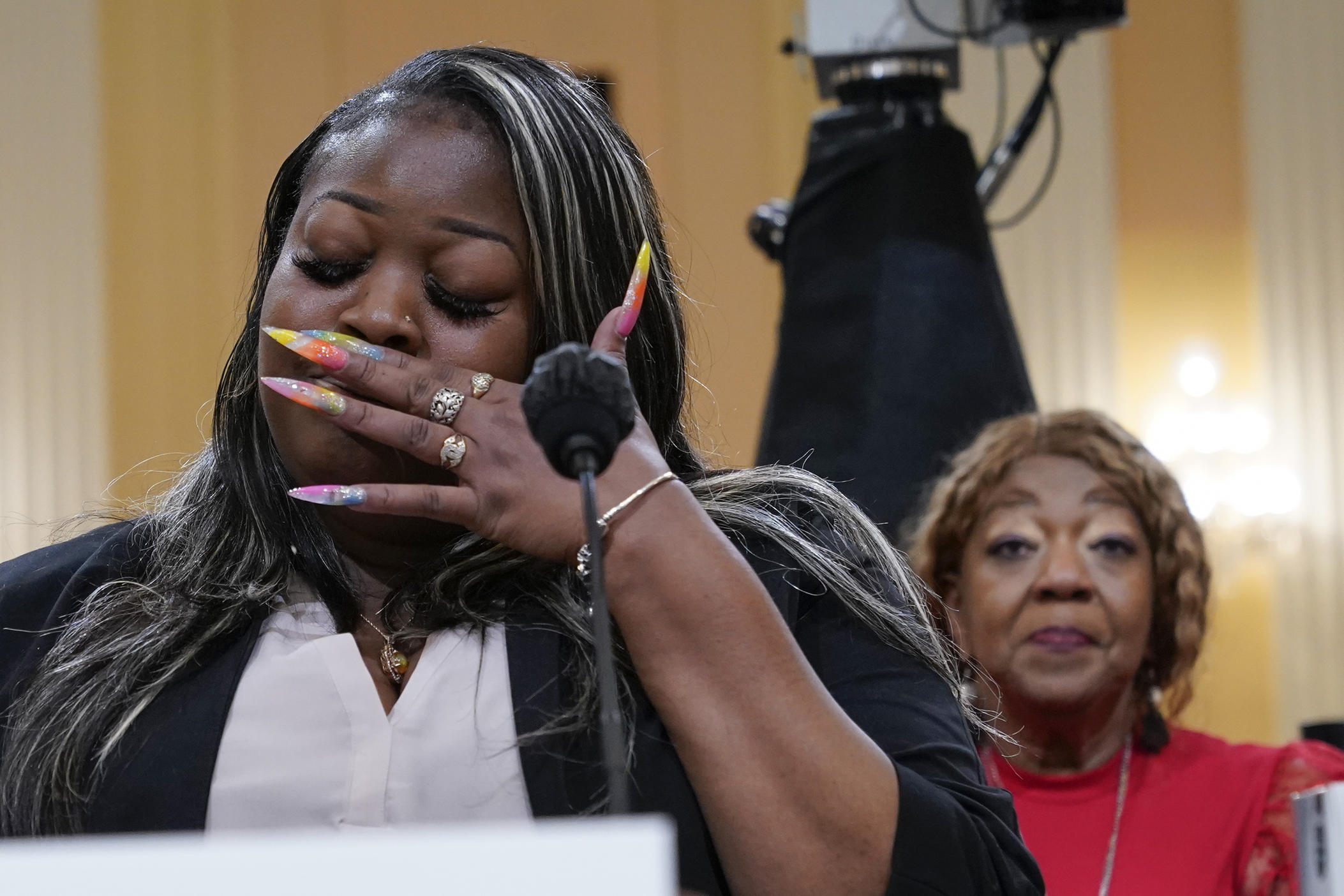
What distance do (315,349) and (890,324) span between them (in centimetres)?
128

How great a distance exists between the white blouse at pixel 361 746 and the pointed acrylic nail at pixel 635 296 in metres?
0.28

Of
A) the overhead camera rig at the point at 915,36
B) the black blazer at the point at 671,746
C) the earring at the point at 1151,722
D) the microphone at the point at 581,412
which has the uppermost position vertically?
the overhead camera rig at the point at 915,36

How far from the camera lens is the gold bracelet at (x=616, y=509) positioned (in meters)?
1.15

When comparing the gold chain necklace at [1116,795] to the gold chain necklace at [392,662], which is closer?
the gold chain necklace at [392,662]

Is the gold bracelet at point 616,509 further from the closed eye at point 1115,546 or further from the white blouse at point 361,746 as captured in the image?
the closed eye at point 1115,546

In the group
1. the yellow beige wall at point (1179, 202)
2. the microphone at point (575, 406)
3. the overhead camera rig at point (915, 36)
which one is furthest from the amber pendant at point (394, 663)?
the yellow beige wall at point (1179, 202)

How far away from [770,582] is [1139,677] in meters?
1.28

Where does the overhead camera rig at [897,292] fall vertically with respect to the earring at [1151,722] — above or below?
above

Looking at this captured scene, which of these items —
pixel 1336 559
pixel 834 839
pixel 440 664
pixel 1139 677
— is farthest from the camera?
pixel 1336 559

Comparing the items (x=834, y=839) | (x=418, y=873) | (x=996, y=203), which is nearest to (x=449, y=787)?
(x=834, y=839)

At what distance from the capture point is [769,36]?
230 inches

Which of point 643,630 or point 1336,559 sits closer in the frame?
point 643,630

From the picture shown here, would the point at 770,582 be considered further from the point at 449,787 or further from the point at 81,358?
the point at 81,358

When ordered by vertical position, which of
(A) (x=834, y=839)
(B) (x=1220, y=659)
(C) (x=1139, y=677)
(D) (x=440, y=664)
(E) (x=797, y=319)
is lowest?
(B) (x=1220, y=659)
